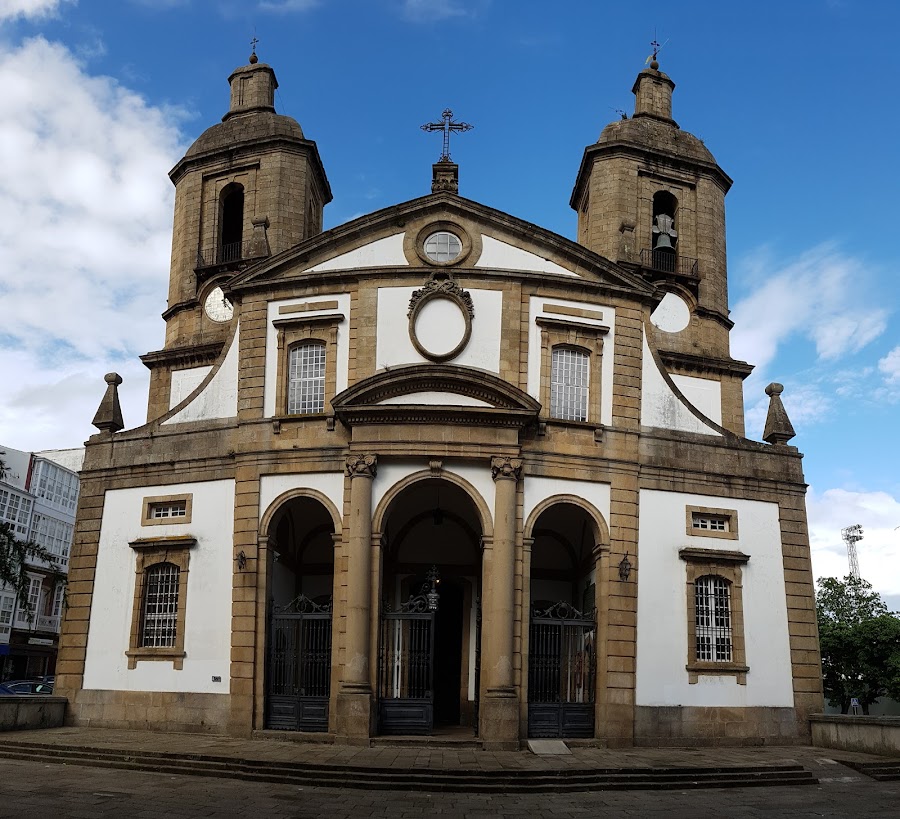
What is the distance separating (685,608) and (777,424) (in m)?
5.35

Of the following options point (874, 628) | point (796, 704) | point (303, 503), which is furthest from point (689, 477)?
point (874, 628)

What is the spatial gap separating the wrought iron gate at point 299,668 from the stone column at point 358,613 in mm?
1136

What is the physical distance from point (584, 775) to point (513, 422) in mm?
7477

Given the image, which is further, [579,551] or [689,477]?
[579,551]

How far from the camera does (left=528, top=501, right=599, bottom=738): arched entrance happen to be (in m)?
22.6

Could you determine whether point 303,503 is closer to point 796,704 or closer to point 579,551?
point 579,551

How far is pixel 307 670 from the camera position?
2314cm

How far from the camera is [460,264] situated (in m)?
24.6

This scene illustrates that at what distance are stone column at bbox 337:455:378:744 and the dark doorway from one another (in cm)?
520

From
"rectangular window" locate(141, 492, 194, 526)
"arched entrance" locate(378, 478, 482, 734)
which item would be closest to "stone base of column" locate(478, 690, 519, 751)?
"arched entrance" locate(378, 478, 482, 734)

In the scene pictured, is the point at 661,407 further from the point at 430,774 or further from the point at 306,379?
the point at 430,774

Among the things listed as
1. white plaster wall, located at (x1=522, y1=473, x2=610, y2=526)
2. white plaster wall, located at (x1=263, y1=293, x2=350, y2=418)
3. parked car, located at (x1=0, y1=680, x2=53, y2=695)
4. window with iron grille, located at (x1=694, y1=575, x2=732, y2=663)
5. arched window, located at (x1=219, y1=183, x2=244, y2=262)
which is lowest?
parked car, located at (x1=0, y1=680, x2=53, y2=695)

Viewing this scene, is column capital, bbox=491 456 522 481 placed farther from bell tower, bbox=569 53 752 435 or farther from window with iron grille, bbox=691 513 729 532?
bell tower, bbox=569 53 752 435

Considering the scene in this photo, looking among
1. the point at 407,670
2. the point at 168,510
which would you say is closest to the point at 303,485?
the point at 168,510
